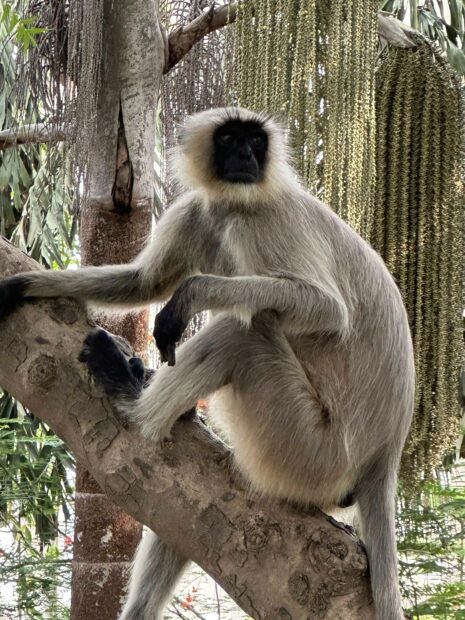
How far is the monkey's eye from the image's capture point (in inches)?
116

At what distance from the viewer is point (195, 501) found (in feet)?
7.30

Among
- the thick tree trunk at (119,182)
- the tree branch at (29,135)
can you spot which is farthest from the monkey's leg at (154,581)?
the tree branch at (29,135)

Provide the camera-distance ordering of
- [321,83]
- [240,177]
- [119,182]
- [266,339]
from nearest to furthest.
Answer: [266,339]
[240,177]
[119,182]
[321,83]

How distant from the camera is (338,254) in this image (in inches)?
112

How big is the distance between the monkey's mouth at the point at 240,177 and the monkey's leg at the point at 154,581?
1.06 m

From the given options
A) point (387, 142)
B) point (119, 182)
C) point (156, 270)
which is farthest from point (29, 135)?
point (156, 270)

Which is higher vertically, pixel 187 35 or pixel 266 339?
pixel 187 35

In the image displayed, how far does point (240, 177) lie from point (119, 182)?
0.77 meters

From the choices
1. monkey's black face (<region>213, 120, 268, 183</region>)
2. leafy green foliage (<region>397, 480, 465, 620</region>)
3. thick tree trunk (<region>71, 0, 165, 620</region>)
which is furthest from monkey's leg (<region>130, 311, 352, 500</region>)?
leafy green foliage (<region>397, 480, 465, 620</region>)

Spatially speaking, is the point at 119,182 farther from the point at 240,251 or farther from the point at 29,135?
the point at 29,135

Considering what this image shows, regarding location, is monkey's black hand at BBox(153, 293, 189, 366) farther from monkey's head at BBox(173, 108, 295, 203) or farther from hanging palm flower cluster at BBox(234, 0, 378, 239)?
hanging palm flower cluster at BBox(234, 0, 378, 239)

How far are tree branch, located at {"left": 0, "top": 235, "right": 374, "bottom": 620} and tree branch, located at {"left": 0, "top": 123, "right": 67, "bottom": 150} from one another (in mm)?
1947

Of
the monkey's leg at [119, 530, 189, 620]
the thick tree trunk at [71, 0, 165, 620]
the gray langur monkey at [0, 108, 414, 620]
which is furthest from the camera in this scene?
the thick tree trunk at [71, 0, 165, 620]

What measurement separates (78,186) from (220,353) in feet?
4.97
